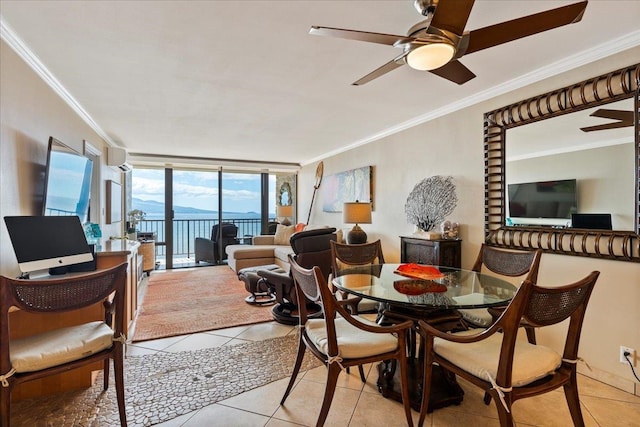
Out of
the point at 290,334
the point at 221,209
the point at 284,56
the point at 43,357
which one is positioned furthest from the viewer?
the point at 221,209

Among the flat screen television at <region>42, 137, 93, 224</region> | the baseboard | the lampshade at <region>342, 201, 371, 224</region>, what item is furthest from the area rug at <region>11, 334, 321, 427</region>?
the baseboard

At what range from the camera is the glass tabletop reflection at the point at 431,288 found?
1743 millimetres

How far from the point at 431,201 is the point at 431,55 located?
2.31 m

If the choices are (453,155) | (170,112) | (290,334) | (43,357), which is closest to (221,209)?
(170,112)

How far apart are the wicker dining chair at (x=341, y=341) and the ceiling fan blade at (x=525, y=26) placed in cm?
139

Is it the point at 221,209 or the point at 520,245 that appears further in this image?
the point at 221,209

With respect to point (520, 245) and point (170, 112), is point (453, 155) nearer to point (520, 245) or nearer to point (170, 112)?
point (520, 245)

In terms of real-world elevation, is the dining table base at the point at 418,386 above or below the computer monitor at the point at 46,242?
below

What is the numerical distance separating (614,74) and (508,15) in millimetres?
980

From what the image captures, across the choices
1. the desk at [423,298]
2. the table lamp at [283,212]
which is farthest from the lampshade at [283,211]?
the desk at [423,298]

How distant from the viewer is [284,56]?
2.38 metres

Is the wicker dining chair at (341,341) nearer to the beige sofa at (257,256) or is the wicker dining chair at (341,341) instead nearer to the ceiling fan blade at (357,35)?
the ceiling fan blade at (357,35)

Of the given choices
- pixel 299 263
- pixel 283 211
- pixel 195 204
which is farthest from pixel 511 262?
pixel 195 204

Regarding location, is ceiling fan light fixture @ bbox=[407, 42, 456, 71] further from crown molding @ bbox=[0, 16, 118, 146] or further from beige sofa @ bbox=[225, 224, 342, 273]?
beige sofa @ bbox=[225, 224, 342, 273]
